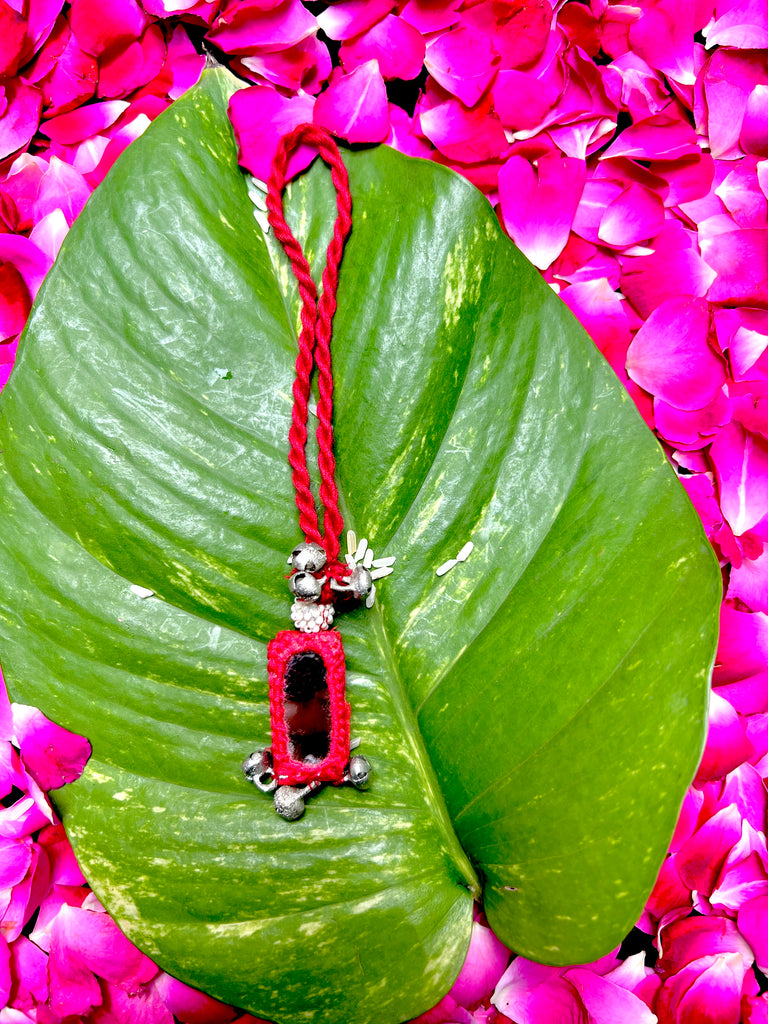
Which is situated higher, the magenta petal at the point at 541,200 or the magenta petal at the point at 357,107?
the magenta petal at the point at 357,107

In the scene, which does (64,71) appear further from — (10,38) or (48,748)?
(48,748)

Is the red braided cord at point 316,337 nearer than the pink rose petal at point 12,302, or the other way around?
the red braided cord at point 316,337

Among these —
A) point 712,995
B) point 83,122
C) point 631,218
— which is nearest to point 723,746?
point 712,995

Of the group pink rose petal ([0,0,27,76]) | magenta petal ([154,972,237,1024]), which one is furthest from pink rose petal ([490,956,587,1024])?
pink rose petal ([0,0,27,76])

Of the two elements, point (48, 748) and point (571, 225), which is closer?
point (48, 748)

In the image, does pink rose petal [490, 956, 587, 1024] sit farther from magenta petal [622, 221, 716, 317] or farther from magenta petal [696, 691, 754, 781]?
magenta petal [622, 221, 716, 317]

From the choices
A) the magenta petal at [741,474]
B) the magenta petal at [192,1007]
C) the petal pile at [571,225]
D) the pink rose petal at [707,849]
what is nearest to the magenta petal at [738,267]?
the petal pile at [571,225]

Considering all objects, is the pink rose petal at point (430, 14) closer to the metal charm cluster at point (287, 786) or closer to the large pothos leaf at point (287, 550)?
the large pothos leaf at point (287, 550)
